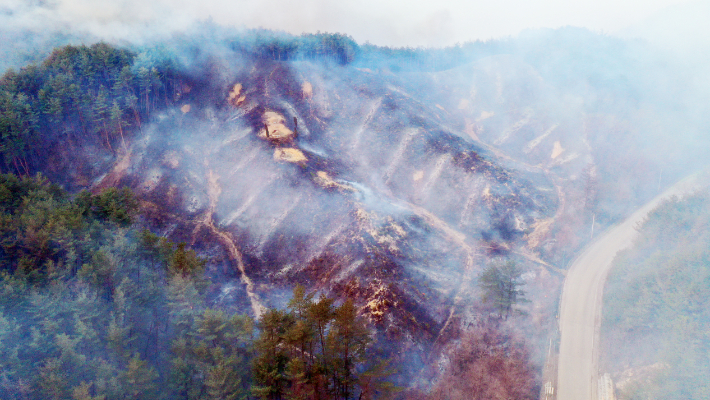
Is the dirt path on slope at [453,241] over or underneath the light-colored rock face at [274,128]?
underneath

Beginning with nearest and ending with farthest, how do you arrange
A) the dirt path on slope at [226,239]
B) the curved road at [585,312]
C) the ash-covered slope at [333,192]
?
1. the curved road at [585,312]
2. the dirt path on slope at [226,239]
3. the ash-covered slope at [333,192]

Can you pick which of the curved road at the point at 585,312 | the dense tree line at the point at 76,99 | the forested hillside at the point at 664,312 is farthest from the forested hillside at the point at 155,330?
the forested hillside at the point at 664,312

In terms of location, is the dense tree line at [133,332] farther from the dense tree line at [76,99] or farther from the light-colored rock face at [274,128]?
the light-colored rock face at [274,128]

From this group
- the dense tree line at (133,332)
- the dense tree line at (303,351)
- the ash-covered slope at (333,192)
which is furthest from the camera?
the ash-covered slope at (333,192)

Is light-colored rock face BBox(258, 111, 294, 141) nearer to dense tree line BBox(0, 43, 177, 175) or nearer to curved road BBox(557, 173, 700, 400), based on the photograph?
dense tree line BBox(0, 43, 177, 175)

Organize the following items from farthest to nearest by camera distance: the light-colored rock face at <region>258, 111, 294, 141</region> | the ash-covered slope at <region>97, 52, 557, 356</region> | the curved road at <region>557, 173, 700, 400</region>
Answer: the light-colored rock face at <region>258, 111, 294, 141</region>, the ash-covered slope at <region>97, 52, 557, 356</region>, the curved road at <region>557, 173, 700, 400</region>

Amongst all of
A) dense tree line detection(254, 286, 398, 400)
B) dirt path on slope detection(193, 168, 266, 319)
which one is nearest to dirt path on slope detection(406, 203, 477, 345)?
dense tree line detection(254, 286, 398, 400)

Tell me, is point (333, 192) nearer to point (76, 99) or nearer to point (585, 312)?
point (585, 312)
